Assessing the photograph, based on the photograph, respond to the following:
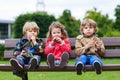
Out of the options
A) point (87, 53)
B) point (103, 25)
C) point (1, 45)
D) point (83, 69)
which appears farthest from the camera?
point (103, 25)

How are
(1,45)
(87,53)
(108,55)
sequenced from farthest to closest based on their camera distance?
(1,45) < (108,55) < (87,53)

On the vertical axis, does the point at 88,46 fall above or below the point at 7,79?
above

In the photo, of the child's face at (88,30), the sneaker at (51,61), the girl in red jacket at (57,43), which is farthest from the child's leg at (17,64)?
the child's face at (88,30)

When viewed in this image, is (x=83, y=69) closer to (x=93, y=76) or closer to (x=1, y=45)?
(x=93, y=76)

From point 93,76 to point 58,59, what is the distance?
134 inches

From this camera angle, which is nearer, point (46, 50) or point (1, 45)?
point (46, 50)

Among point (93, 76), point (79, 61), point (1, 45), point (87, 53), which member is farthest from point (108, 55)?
point (1, 45)

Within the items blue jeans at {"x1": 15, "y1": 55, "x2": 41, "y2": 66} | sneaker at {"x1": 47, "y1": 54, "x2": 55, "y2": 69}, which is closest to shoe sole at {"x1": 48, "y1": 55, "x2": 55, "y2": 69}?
sneaker at {"x1": 47, "y1": 54, "x2": 55, "y2": 69}

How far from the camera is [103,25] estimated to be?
99.7ft

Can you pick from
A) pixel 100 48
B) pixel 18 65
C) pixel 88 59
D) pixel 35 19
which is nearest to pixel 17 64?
pixel 18 65

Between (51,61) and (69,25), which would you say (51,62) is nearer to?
(51,61)

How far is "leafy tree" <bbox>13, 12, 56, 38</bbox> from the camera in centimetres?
2059

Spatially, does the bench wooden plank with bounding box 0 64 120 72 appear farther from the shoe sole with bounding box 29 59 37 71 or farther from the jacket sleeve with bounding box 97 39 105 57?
the jacket sleeve with bounding box 97 39 105 57

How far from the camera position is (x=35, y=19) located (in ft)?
69.5
